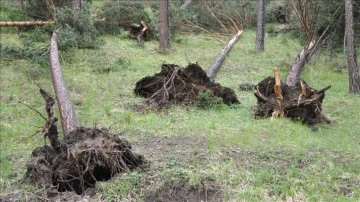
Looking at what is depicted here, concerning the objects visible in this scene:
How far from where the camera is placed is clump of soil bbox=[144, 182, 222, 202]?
21.7ft

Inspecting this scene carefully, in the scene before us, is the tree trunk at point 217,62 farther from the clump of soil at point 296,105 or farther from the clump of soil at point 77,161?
the clump of soil at point 77,161

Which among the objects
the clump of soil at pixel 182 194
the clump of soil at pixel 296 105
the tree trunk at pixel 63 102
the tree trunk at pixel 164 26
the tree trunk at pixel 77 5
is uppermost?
the tree trunk at pixel 77 5

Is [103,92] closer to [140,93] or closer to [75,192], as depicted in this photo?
[140,93]

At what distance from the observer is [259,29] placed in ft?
71.4

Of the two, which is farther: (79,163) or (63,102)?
(63,102)

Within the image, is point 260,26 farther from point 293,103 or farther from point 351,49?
point 293,103

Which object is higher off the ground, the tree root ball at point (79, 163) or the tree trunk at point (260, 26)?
the tree trunk at point (260, 26)

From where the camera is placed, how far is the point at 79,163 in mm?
6859

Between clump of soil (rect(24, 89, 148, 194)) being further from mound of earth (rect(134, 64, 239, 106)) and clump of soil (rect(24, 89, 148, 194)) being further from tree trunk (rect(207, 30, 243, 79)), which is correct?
tree trunk (rect(207, 30, 243, 79))

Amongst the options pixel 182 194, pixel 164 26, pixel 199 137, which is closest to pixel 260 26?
pixel 164 26

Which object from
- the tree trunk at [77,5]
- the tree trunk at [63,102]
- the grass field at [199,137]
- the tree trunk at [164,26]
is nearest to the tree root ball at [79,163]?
the grass field at [199,137]

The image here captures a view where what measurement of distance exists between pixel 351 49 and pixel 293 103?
4.35m

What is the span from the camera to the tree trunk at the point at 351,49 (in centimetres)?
1359

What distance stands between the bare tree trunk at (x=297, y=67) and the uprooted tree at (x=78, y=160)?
7391mm
